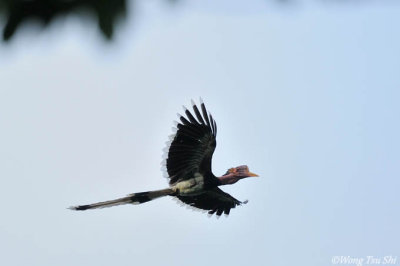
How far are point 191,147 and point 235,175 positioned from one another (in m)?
1.16

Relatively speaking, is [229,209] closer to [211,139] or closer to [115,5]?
[211,139]

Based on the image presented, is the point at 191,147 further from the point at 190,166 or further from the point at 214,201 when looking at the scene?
the point at 214,201

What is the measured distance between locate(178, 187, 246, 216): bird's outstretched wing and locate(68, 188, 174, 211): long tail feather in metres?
0.77

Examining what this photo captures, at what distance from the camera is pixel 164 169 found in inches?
414

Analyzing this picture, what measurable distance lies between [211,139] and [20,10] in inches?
358

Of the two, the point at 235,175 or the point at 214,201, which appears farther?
the point at 214,201

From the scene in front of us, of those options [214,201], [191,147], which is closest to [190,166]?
[191,147]

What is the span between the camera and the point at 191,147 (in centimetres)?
1039

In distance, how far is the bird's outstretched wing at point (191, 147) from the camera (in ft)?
33.5

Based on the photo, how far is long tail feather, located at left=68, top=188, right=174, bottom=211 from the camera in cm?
997

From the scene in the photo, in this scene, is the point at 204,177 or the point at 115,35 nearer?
the point at 115,35

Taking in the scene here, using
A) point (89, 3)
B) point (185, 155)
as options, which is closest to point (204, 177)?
point (185, 155)

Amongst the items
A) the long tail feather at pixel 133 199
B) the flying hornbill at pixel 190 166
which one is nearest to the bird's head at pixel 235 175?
the flying hornbill at pixel 190 166

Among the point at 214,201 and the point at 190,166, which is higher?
the point at 190,166
